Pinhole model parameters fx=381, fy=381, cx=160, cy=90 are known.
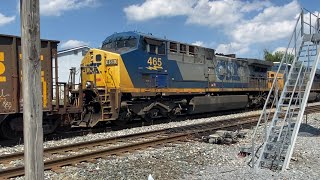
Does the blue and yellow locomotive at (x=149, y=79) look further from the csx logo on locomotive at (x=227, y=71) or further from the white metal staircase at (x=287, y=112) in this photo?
the white metal staircase at (x=287, y=112)

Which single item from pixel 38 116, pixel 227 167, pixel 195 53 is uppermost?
pixel 195 53

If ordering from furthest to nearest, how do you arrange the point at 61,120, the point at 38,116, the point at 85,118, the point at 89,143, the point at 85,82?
the point at 85,82, the point at 85,118, the point at 61,120, the point at 89,143, the point at 38,116

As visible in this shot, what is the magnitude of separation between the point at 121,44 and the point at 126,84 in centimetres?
205

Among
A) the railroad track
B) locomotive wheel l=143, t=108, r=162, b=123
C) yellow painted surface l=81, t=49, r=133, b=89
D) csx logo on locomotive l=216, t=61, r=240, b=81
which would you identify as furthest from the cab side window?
csx logo on locomotive l=216, t=61, r=240, b=81

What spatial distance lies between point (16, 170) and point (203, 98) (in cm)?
1316

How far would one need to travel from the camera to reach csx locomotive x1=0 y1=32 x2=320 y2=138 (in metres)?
11.2

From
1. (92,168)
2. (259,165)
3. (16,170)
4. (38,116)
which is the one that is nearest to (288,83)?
(259,165)

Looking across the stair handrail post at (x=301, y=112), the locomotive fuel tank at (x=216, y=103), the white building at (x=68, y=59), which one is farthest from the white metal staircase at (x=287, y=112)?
the white building at (x=68, y=59)

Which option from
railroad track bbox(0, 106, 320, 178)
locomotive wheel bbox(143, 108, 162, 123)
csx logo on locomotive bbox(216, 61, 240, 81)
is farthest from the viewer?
csx logo on locomotive bbox(216, 61, 240, 81)

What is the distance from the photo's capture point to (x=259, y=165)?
26.2 ft

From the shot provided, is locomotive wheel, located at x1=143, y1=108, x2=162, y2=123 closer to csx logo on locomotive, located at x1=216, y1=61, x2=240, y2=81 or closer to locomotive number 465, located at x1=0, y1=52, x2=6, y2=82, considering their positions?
csx logo on locomotive, located at x1=216, y1=61, x2=240, y2=81

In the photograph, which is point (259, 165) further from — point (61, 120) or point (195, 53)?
point (195, 53)

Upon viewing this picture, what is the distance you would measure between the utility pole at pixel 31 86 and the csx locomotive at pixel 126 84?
7457mm

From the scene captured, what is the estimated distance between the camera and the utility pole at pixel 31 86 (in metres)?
3.52
